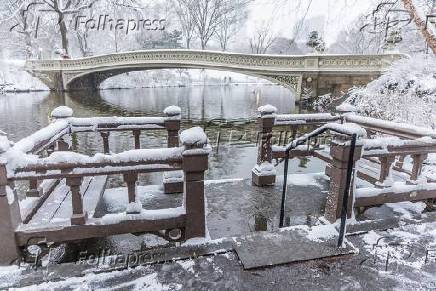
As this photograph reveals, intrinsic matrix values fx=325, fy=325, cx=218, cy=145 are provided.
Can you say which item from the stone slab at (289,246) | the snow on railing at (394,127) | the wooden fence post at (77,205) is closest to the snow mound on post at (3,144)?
the wooden fence post at (77,205)

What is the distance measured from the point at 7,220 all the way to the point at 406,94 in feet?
49.9

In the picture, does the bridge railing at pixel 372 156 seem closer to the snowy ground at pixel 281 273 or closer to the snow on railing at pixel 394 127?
the snow on railing at pixel 394 127

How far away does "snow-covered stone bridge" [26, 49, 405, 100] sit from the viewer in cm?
2202

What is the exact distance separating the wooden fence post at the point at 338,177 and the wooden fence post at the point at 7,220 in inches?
143

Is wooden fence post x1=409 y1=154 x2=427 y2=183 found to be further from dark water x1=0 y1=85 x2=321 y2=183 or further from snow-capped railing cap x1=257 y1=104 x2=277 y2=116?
dark water x1=0 y1=85 x2=321 y2=183

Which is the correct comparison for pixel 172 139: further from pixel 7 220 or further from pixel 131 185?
pixel 7 220

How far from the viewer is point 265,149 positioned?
5980 mm

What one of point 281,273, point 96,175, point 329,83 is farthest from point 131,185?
point 329,83

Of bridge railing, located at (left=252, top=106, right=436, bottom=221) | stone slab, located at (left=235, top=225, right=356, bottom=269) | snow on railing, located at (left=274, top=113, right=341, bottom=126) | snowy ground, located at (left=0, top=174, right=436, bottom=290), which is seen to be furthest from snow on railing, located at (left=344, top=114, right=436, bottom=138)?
stone slab, located at (left=235, top=225, right=356, bottom=269)

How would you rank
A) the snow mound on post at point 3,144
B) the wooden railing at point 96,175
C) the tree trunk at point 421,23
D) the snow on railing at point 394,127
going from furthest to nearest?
the tree trunk at point 421,23, the snow on railing at point 394,127, the wooden railing at point 96,175, the snow mound on post at point 3,144

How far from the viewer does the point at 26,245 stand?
3.45 m

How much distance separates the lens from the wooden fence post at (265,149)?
227 inches

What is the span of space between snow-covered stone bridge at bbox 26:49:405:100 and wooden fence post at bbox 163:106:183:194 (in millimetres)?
18948

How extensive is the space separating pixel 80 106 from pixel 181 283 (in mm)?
26633
